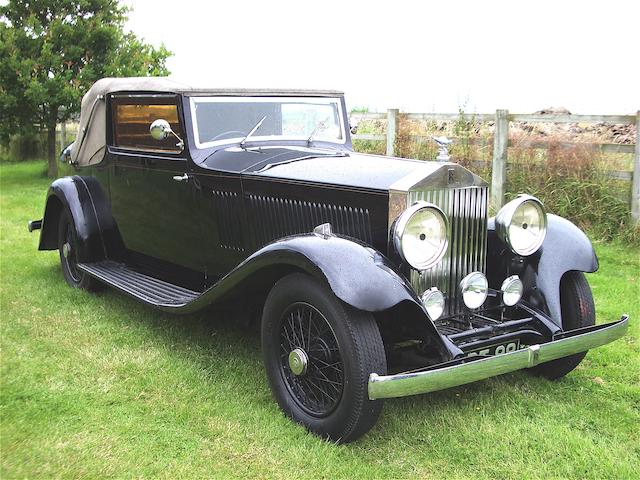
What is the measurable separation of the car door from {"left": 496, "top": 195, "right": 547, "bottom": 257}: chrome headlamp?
2060 mm

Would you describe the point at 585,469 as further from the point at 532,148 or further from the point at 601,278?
the point at 532,148

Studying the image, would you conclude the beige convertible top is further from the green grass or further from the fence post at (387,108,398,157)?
the fence post at (387,108,398,157)

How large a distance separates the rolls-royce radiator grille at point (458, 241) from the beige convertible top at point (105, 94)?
1.74 meters

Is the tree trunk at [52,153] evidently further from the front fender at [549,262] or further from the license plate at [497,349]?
the license plate at [497,349]

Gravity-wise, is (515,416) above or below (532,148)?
below

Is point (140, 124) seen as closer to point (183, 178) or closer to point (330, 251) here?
point (183, 178)

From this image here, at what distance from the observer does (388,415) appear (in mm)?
3477

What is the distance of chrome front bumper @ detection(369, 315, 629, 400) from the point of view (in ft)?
9.27

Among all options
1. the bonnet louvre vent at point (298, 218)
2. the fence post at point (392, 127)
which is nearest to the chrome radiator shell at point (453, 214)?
the bonnet louvre vent at point (298, 218)

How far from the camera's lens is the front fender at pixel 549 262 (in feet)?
12.2

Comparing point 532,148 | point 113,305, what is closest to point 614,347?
point 113,305

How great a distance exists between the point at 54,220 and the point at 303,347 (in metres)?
3.71

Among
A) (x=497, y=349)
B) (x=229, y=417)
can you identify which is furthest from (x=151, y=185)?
(x=497, y=349)

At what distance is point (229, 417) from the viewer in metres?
3.42
